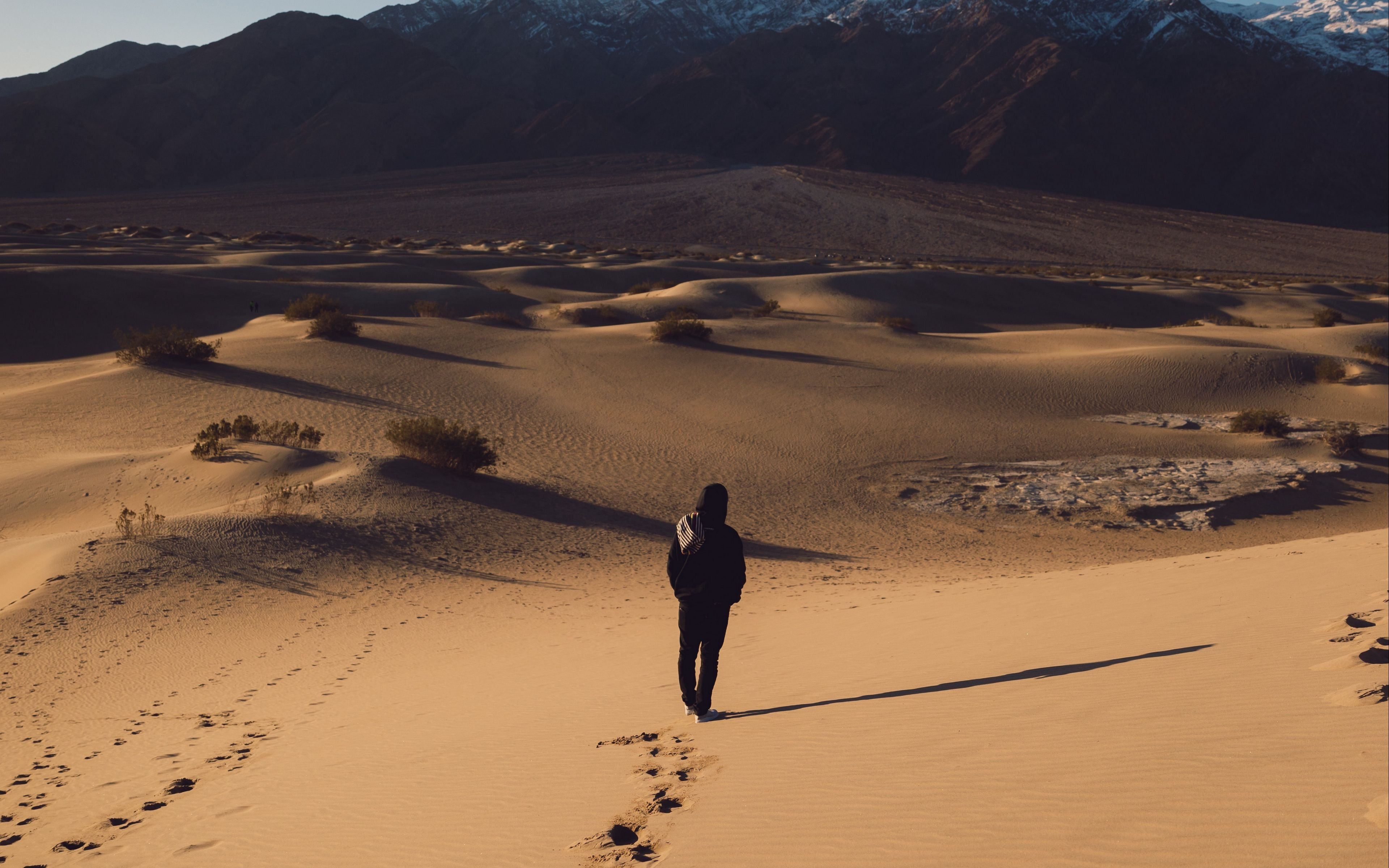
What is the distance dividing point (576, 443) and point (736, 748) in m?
11.6

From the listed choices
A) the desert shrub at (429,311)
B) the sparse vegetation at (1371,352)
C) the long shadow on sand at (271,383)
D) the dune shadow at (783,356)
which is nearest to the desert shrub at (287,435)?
the long shadow on sand at (271,383)

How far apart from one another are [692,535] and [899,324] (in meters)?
23.7

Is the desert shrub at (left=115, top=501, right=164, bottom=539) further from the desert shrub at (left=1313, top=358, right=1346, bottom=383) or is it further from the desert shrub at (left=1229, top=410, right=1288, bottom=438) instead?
the desert shrub at (left=1313, top=358, right=1346, bottom=383)

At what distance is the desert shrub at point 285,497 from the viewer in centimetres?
1126

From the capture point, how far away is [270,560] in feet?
33.3

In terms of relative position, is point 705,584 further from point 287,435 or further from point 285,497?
point 287,435

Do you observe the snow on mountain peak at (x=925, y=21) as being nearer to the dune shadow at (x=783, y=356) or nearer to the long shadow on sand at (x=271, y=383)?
the dune shadow at (x=783, y=356)

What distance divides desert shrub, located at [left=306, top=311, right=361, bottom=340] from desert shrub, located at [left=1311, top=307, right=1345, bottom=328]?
29.8 m

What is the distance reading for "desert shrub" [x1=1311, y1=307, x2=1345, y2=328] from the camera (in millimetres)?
33281

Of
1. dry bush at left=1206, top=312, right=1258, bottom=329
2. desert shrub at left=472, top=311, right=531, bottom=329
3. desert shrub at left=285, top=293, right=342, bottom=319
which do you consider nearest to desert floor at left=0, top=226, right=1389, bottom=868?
desert shrub at left=285, top=293, right=342, bottom=319

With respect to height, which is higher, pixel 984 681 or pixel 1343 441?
pixel 984 681

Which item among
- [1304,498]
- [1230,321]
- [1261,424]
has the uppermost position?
[1230,321]

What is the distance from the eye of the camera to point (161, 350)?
19.1 m

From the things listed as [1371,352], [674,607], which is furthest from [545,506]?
[1371,352]
